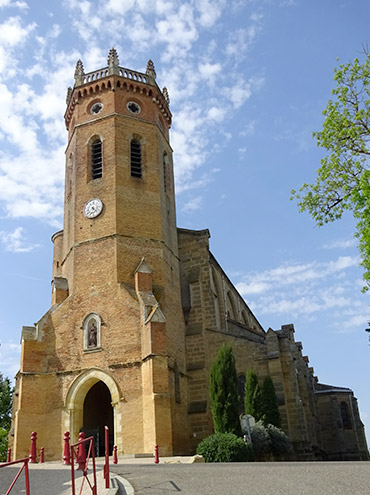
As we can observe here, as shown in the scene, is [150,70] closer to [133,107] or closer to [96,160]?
[133,107]

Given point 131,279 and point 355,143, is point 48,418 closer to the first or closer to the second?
point 131,279

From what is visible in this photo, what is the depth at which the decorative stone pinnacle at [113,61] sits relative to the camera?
98.6ft

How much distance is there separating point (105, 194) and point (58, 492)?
18.4 meters

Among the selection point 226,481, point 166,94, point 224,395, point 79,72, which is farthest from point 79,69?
point 226,481

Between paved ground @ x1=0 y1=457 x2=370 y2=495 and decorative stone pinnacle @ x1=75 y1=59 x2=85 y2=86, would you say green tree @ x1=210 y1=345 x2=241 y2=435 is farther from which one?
decorative stone pinnacle @ x1=75 y1=59 x2=85 y2=86

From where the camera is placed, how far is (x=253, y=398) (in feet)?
77.9

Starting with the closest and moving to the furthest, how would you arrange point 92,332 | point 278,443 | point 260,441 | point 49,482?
point 49,482 → point 260,441 → point 278,443 → point 92,332

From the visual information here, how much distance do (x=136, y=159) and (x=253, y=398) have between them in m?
14.1

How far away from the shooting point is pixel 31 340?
2362cm

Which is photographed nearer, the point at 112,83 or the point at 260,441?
the point at 260,441

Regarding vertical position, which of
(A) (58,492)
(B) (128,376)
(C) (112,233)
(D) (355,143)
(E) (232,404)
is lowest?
(A) (58,492)

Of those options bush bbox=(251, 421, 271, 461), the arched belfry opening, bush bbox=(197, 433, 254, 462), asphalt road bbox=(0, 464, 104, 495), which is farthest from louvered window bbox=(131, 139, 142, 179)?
asphalt road bbox=(0, 464, 104, 495)

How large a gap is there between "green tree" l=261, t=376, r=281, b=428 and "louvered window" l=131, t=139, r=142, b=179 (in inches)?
506

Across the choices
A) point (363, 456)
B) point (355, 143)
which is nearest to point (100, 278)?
point (355, 143)
